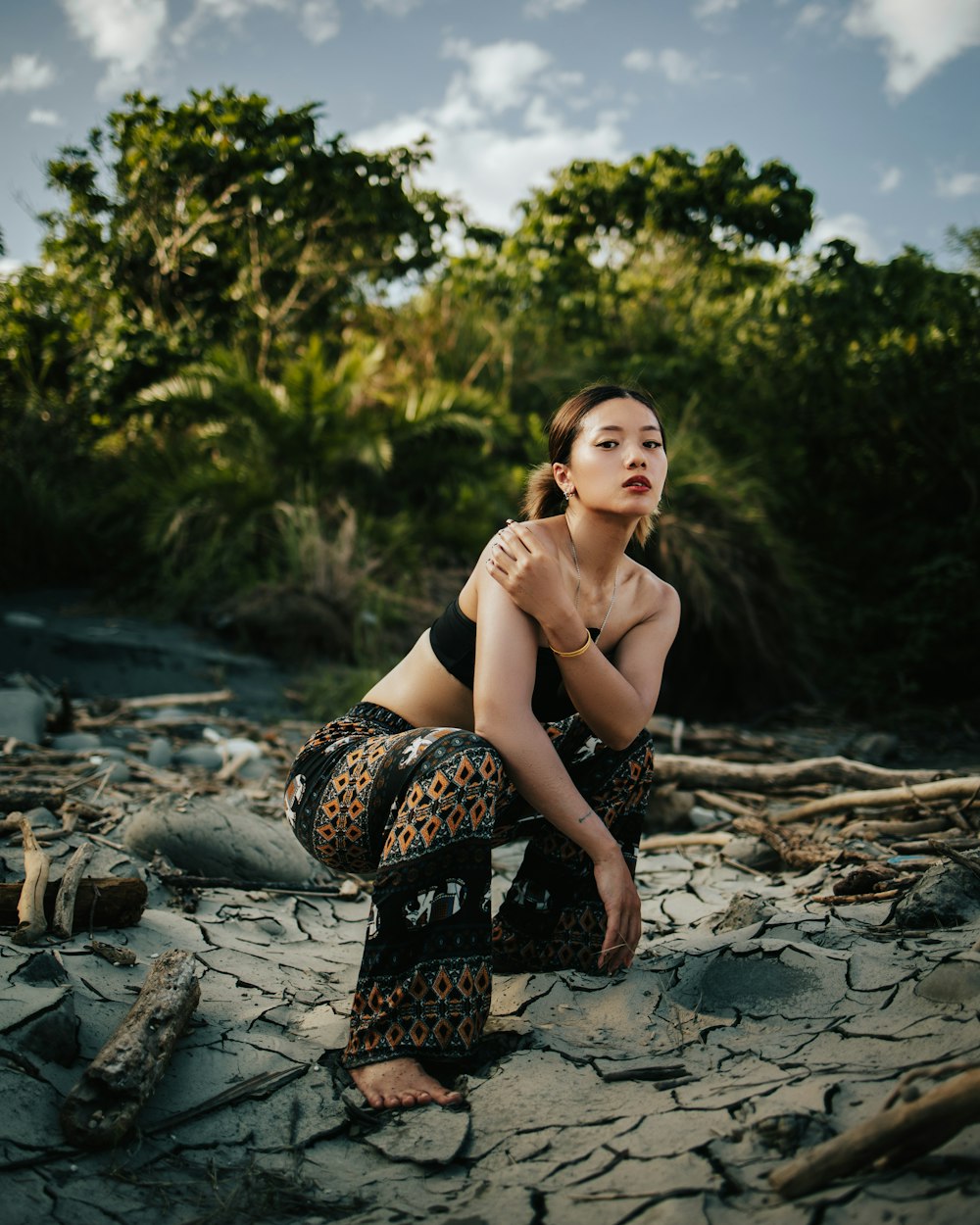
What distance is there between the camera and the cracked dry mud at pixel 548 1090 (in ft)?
4.40

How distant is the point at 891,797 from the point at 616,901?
5.83ft

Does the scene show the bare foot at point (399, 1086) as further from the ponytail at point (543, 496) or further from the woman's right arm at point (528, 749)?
the ponytail at point (543, 496)

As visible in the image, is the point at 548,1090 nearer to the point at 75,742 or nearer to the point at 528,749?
the point at 528,749

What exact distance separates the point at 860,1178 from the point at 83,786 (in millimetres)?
3190

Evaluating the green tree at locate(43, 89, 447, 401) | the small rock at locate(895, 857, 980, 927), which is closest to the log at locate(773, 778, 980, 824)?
the small rock at locate(895, 857, 980, 927)

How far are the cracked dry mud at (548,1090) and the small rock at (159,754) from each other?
2182 millimetres

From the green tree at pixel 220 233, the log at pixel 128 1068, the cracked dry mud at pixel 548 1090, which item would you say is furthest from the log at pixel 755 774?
the green tree at pixel 220 233

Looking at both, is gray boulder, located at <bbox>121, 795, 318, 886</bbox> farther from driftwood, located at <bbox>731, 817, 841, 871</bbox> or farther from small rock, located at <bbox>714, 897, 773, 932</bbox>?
driftwood, located at <bbox>731, 817, 841, 871</bbox>

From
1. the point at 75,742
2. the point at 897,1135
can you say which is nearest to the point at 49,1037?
the point at 897,1135

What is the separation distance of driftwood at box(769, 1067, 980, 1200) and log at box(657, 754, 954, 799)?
113 inches

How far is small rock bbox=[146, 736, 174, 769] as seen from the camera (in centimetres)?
444

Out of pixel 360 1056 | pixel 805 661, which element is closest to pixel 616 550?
pixel 360 1056

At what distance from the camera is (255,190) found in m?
9.64

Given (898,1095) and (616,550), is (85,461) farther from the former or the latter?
(898,1095)
